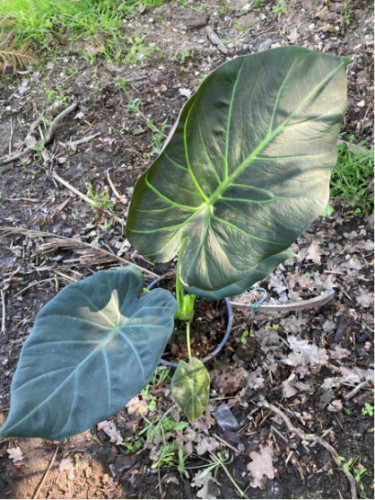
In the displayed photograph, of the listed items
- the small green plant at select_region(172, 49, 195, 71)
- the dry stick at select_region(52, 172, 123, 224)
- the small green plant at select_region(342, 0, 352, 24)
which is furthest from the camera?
the small green plant at select_region(172, 49, 195, 71)

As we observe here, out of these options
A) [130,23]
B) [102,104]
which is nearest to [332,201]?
[102,104]

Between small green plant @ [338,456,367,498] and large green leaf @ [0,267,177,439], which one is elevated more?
large green leaf @ [0,267,177,439]

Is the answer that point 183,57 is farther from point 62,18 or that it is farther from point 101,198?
point 101,198

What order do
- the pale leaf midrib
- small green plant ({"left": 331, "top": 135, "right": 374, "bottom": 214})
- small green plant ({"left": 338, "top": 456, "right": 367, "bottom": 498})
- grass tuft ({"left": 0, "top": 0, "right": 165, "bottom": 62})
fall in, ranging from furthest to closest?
grass tuft ({"left": 0, "top": 0, "right": 165, "bottom": 62}) → small green plant ({"left": 331, "top": 135, "right": 374, "bottom": 214}) → small green plant ({"left": 338, "top": 456, "right": 367, "bottom": 498}) → the pale leaf midrib

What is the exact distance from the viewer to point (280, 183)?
90 centimetres

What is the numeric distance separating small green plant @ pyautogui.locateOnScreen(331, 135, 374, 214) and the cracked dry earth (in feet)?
0.19

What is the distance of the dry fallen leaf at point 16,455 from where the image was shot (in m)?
1.41

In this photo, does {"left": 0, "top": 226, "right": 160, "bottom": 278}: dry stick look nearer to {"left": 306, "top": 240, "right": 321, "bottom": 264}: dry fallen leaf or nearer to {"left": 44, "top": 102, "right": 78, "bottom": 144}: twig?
{"left": 44, "top": 102, "right": 78, "bottom": 144}: twig

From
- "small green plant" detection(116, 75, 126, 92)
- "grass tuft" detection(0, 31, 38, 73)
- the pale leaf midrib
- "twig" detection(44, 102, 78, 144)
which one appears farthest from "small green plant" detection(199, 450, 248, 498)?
"grass tuft" detection(0, 31, 38, 73)

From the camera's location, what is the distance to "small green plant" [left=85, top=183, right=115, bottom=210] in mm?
1883

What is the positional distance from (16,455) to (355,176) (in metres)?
1.81

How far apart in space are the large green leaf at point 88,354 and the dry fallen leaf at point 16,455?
2.36ft

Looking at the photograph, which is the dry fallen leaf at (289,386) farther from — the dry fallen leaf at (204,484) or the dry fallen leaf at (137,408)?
the dry fallen leaf at (137,408)

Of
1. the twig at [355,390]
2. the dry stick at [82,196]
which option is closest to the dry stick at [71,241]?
the dry stick at [82,196]
